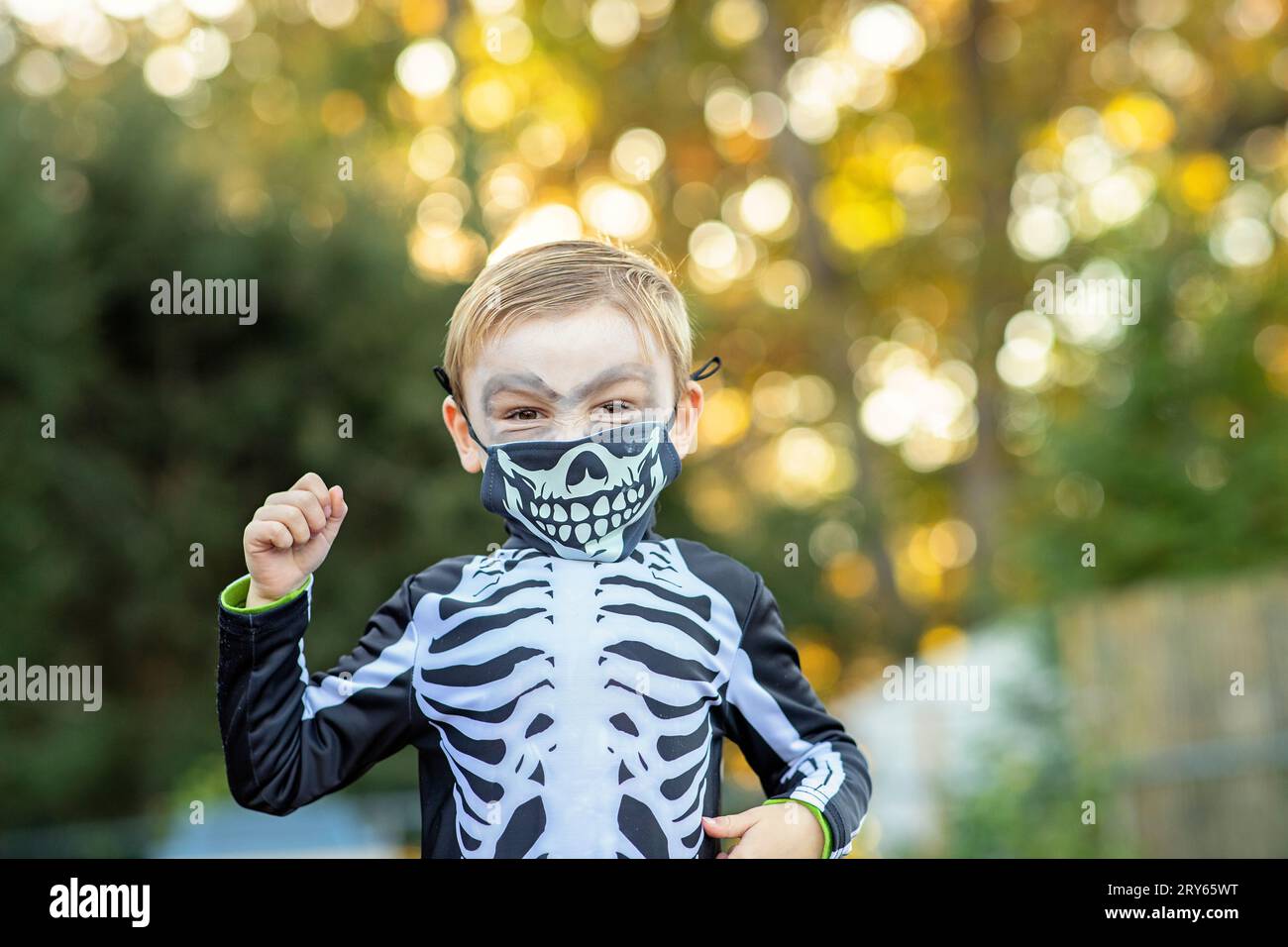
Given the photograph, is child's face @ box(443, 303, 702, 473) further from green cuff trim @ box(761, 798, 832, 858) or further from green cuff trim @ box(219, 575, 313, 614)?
green cuff trim @ box(761, 798, 832, 858)

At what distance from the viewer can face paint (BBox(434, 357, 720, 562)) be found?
1.82m

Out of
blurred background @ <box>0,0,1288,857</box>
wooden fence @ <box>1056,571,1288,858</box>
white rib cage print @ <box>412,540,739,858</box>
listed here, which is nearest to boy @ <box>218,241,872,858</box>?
white rib cage print @ <box>412,540,739,858</box>

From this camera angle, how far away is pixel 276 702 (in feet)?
5.63

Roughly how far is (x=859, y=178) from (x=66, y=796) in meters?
10.1

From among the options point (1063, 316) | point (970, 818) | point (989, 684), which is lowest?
point (970, 818)

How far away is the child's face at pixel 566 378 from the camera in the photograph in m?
1.81

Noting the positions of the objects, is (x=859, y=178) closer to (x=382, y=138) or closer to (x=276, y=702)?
(x=382, y=138)

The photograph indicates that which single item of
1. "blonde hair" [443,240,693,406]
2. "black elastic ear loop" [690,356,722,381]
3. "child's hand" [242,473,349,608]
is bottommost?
"child's hand" [242,473,349,608]

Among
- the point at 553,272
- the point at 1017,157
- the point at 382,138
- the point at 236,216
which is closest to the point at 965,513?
the point at 1017,157

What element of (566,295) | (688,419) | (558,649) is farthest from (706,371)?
(558,649)

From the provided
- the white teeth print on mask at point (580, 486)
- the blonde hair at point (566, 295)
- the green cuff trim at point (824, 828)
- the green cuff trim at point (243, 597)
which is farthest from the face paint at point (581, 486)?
the green cuff trim at point (824, 828)

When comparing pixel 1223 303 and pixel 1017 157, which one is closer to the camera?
pixel 1223 303

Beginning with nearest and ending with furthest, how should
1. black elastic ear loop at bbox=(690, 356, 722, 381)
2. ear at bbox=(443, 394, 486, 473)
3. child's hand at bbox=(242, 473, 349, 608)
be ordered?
child's hand at bbox=(242, 473, 349, 608) < ear at bbox=(443, 394, 486, 473) < black elastic ear loop at bbox=(690, 356, 722, 381)

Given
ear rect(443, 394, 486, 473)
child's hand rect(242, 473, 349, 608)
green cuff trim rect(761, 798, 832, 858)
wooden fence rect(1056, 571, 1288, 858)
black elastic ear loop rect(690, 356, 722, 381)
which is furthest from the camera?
wooden fence rect(1056, 571, 1288, 858)
